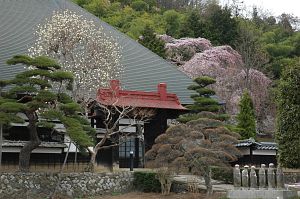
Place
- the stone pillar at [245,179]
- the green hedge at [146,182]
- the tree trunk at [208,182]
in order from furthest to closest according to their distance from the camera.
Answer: the green hedge at [146,182]
the tree trunk at [208,182]
the stone pillar at [245,179]

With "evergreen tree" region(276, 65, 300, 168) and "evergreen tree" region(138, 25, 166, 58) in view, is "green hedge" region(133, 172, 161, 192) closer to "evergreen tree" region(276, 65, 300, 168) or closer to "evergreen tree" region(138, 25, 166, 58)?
"evergreen tree" region(276, 65, 300, 168)

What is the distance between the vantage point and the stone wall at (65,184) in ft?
54.8

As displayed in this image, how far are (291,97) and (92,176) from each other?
7.24m

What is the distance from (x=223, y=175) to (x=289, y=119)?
395 centimetres

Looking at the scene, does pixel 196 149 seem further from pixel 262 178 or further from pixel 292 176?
pixel 292 176

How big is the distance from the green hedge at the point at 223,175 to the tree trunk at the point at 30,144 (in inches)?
257

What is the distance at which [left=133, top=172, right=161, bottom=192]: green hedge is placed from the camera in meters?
18.2

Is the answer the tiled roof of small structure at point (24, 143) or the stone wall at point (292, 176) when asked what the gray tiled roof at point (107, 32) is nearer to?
the tiled roof of small structure at point (24, 143)

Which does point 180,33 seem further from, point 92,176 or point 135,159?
point 92,176

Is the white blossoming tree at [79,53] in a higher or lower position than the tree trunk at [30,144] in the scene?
higher

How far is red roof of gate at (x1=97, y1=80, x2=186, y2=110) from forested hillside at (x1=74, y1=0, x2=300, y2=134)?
7776 mm

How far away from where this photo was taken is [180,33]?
154 feet

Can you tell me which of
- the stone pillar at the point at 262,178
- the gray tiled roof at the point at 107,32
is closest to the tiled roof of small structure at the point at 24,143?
the gray tiled roof at the point at 107,32

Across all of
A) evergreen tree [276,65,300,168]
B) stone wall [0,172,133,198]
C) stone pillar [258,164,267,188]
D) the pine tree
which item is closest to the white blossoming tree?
stone wall [0,172,133,198]
